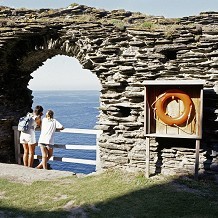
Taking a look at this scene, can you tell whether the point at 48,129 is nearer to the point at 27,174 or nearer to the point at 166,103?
the point at 27,174

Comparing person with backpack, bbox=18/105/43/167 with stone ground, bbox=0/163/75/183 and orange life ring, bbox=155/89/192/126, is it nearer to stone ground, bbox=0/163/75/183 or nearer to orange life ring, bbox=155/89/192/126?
stone ground, bbox=0/163/75/183

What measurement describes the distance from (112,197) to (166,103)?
2577 mm

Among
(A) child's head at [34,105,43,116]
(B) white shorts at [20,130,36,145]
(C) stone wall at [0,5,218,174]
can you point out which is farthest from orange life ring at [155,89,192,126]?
(B) white shorts at [20,130,36,145]

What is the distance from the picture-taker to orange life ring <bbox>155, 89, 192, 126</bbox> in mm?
7766

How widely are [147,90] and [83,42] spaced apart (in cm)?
251

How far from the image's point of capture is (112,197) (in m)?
7.02

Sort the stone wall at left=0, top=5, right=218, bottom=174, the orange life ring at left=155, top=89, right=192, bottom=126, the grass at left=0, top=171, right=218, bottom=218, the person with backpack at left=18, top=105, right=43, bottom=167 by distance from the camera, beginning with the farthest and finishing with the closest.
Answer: the person with backpack at left=18, top=105, right=43, bottom=167 < the stone wall at left=0, top=5, right=218, bottom=174 < the orange life ring at left=155, top=89, right=192, bottom=126 < the grass at left=0, top=171, right=218, bottom=218

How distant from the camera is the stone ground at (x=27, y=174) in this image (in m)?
8.55

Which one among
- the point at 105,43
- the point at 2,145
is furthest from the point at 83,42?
the point at 2,145

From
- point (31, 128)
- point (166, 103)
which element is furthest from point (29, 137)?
point (166, 103)

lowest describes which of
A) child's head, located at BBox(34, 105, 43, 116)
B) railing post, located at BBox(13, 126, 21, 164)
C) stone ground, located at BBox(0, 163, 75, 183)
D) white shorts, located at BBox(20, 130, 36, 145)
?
stone ground, located at BBox(0, 163, 75, 183)

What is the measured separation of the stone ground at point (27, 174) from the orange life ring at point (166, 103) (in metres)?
2.92

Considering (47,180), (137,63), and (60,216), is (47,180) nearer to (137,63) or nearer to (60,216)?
(60,216)

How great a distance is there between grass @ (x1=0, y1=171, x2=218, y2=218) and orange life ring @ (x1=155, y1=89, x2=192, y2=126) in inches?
55.4
